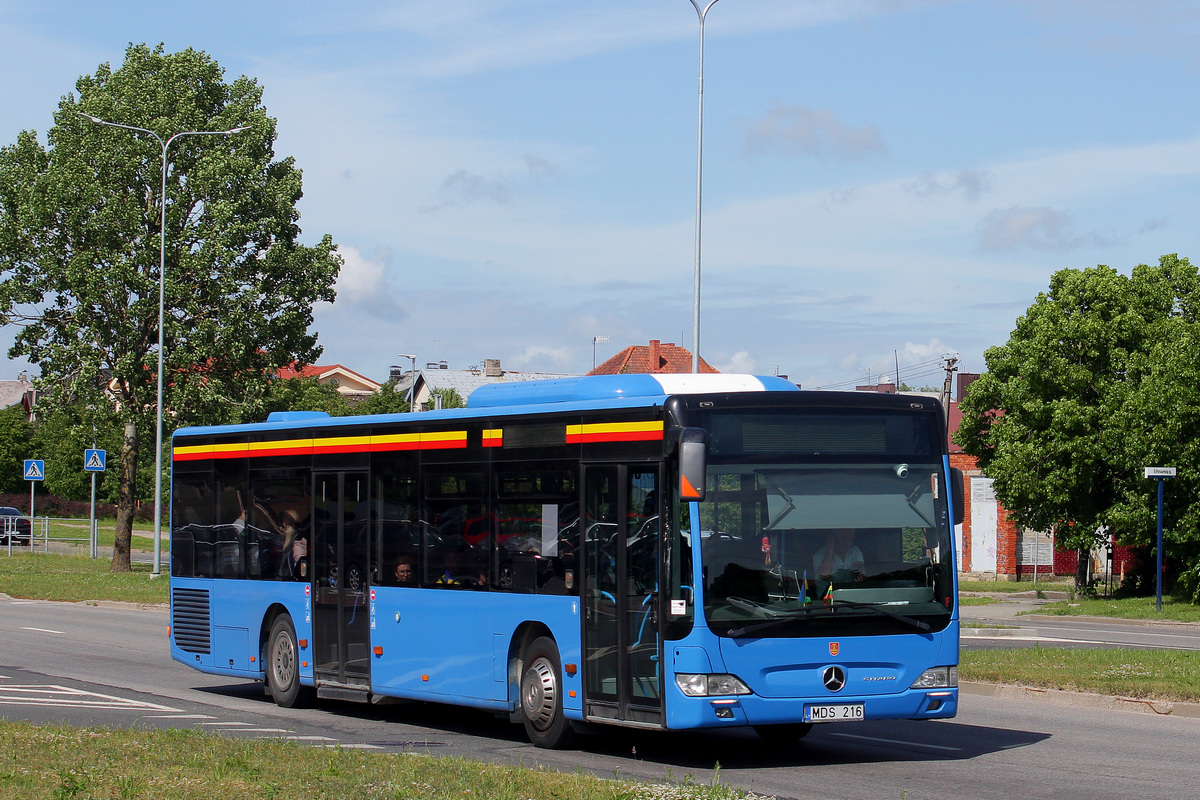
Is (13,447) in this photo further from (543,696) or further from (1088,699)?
(543,696)

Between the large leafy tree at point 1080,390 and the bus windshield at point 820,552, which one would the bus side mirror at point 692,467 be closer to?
the bus windshield at point 820,552

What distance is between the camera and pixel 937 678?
11.2m

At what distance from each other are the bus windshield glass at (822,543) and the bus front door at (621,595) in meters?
0.53

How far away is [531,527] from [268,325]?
3146 centimetres

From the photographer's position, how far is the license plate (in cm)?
1081

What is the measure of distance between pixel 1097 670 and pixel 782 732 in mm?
6296

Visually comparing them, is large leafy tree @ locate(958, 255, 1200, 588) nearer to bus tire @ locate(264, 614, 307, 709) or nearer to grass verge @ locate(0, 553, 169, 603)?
grass verge @ locate(0, 553, 169, 603)

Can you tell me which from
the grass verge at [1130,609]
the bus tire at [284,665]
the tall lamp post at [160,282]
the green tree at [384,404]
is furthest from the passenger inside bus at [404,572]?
the green tree at [384,404]

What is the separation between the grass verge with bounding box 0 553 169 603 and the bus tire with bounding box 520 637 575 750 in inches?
873

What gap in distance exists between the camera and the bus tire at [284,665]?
51.0 feet

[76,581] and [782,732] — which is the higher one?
[782,732]

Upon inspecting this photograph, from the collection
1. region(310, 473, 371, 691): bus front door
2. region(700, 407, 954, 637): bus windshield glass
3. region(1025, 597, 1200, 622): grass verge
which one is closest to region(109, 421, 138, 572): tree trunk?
region(1025, 597, 1200, 622): grass verge

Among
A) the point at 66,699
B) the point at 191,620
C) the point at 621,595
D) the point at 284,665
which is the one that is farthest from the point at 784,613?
the point at 191,620

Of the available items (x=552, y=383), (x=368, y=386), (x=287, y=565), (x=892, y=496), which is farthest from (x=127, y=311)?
(x=368, y=386)
